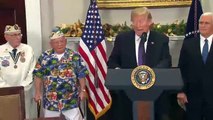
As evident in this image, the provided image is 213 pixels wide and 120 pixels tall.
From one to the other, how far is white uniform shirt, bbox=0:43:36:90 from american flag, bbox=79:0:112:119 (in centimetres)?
67

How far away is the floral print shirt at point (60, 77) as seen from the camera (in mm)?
3729

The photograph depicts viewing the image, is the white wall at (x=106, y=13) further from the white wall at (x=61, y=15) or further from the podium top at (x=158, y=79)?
the podium top at (x=158, y=79)

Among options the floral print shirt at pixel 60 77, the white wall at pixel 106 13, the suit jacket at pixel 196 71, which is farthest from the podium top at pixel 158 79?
the white wall at pixel 106 13

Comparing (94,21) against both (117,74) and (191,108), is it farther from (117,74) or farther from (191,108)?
(117,74)

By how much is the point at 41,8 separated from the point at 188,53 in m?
2.22

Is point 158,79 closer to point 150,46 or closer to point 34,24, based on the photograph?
point 150,46

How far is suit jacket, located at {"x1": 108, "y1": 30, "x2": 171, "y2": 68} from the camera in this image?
325cm

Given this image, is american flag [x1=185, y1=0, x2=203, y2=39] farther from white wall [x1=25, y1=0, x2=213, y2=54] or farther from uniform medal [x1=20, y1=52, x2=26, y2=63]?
uniform medal [x1=20, y1=52, x2=26, y2=63]

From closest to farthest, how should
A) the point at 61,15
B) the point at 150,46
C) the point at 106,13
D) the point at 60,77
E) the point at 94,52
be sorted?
the point at 150,46 → the point at 60,77 → the point at 94,52 → the point at 106,13 → the point at 61,15

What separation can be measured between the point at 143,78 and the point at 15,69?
2.00m

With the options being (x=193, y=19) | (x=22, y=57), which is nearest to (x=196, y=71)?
(x=193, y=19)

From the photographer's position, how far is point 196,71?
3383mm

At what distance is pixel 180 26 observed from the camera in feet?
15.3

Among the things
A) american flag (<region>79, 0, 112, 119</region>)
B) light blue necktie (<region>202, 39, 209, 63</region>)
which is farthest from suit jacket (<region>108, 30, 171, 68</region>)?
american flag (<region>79, 0, 112, 119</region>)
